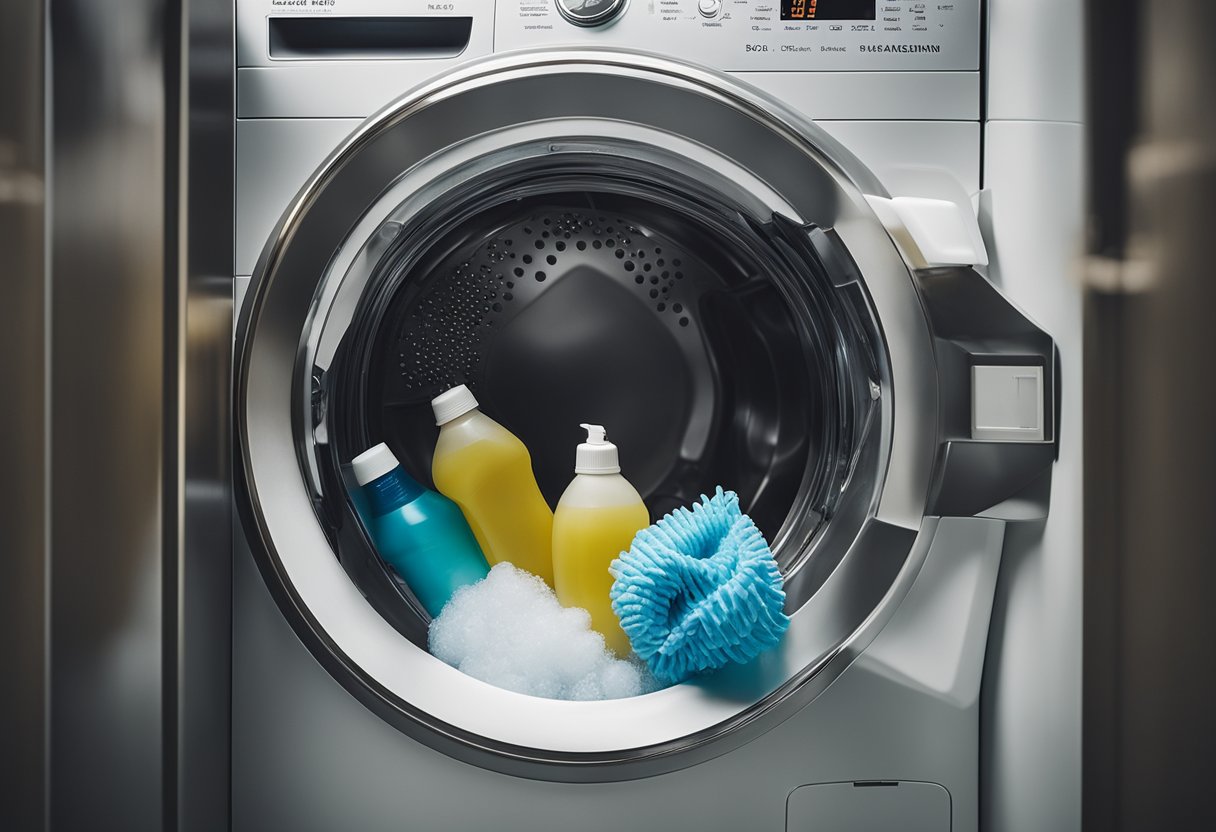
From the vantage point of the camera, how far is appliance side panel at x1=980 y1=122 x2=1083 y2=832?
26.8 inches

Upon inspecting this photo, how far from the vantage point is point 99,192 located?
1.82 ft

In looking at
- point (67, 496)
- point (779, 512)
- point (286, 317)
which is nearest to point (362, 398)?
point (286, 317)

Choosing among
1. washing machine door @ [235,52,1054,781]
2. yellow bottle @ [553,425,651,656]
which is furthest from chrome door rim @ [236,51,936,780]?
yellow bottle @ [553,425,651,656]

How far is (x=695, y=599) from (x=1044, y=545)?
1.04 feet

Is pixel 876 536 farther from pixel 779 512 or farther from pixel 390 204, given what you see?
pixel 390 204

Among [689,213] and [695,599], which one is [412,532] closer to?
[695,599]

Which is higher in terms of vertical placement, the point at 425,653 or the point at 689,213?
the point at 689,213

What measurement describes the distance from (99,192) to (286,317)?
0.64 ft

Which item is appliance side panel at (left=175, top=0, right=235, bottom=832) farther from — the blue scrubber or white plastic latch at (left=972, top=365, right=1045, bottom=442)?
white plastic latch at (left=972, top=365, right=1045, bottom=442)

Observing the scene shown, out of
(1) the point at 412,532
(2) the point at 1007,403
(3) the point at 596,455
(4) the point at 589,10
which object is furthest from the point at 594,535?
(4) the point at 589,10

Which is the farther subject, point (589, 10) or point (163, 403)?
point (589, 10)

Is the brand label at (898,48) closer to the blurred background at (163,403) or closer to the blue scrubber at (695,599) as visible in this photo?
the blurred background at (163,403)

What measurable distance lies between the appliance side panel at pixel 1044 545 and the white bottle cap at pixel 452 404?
0.54 metres

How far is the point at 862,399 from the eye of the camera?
793mm
